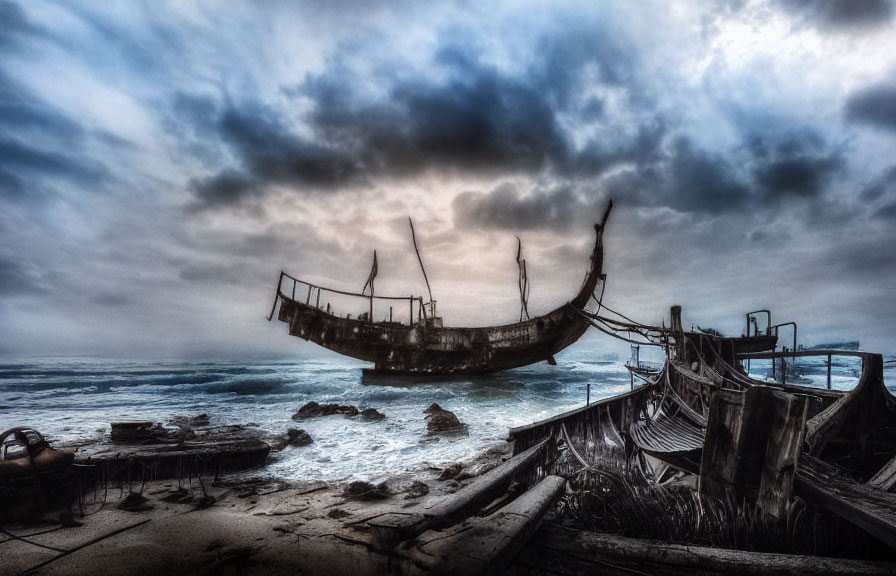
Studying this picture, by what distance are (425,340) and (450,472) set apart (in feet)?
A: 53.3

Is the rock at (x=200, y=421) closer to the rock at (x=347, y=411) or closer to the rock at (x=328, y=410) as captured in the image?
the rock at (x=328, y=410)

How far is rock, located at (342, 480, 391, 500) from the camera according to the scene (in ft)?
20.4

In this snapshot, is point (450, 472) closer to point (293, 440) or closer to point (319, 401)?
point (293, 440)

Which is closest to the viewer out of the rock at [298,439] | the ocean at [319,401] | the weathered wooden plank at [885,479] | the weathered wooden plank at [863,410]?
the weathered wooden plank at [885,479]

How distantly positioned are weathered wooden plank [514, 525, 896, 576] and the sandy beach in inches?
49.3

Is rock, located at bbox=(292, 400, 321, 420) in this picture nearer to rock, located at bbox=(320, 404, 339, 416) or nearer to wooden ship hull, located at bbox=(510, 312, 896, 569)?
rock, located at bbox=(320, 404, 339, 416)

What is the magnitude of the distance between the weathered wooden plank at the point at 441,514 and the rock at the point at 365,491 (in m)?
2.57

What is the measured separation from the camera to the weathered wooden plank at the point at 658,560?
2.71 meters

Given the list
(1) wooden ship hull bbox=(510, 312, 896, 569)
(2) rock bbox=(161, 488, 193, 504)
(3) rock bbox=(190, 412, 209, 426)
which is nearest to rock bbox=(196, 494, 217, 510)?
(2) rock bbox=(161, 488, 193, 504)

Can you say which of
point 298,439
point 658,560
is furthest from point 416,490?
point 298,439

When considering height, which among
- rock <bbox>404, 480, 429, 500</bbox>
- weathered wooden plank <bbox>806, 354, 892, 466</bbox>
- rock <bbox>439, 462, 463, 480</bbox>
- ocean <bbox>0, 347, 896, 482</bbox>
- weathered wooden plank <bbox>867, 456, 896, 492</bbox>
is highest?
weathered wooden plank <bbox>806, 354, 892, 466</bbox>

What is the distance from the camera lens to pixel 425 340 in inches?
931

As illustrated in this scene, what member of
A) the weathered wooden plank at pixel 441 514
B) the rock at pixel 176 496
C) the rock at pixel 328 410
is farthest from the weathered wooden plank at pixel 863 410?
the rock at pixel 328 410

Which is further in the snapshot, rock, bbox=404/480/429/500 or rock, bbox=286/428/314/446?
rock, bbox=286/428/314/446
